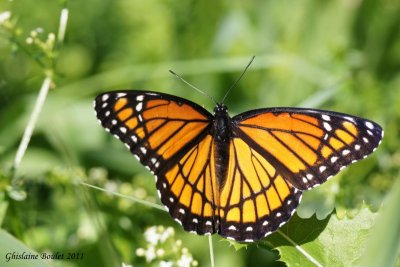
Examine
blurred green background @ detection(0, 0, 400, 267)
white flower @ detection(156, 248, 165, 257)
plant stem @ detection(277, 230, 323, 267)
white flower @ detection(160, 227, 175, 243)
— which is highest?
blurred green background @ detection(0, 0, 400, 267)

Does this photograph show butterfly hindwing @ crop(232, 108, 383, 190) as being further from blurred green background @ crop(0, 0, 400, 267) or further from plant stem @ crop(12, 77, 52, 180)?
plant stem @ crop(12, 77, 52, 180)

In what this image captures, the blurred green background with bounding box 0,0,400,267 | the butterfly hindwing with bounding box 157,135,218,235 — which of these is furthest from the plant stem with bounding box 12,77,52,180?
the butterfly hindwing with bounding box 157,135,218,235

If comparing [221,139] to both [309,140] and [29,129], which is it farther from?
[29,129]

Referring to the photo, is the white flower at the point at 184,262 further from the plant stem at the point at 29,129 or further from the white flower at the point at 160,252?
the plant stem at the point at 29,129

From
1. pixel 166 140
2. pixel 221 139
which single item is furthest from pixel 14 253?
pixel 221 139

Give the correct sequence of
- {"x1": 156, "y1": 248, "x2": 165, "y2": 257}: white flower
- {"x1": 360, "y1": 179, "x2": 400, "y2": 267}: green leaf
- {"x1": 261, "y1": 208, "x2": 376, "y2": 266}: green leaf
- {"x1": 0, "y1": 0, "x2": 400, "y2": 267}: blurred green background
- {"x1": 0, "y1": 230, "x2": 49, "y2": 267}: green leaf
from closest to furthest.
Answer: {"x1": 360, "y1": 179, "x2": 400, "y2": 267}: green leaf → {"x1": 0, "y1": 230, "x2": 49, "y2": 267}: green leaf → {"x1": 261, "y1": 208, "x2": 376, "y2": 266}: green leaf → {"x1": 156, "y1": 248, "x2": 165, "y2": 257}: white flower → {"x1": 0, "y1": 0, "x2": 400, "y2": 267}: blurred green background

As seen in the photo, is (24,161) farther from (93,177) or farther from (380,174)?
(380,174)

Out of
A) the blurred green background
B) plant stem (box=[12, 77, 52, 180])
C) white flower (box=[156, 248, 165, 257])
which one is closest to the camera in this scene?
white flower (box=[156, 248, 165, 257])

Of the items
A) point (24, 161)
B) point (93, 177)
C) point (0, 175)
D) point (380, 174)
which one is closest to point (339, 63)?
point (380, 174)

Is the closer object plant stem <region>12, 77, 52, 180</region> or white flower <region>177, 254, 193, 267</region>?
white flower <region>177, 254, 193, 267</region>
